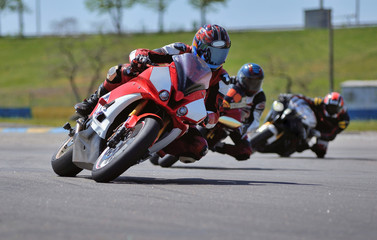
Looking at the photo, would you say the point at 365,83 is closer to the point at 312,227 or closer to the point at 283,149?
the point at 283,149

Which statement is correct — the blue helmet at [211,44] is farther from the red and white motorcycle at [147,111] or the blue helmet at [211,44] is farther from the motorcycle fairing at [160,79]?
the motorcycle fairing at [160,79]

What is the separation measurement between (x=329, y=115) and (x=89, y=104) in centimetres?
849

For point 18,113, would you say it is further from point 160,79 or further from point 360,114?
point 160,79

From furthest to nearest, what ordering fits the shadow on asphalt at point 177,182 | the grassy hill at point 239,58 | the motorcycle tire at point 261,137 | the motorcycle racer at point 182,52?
the grassy hill at point 239,58 → the motorcycle tire at point 261,137 → the motorcycle racer at point 182,52 → the shadow on asphalt at point 177,182

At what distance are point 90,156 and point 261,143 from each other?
24.1 feet

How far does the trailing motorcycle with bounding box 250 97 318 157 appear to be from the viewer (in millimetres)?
14188

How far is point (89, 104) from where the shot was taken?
25.1 feet

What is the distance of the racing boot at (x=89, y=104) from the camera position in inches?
298

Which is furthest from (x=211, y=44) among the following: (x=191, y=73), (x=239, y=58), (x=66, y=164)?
(x=239, y=58)

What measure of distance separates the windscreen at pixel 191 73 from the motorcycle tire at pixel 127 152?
55 cm

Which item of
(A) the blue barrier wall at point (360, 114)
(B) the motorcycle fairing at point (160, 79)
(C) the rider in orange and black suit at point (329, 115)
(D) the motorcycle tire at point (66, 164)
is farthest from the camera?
(A) the blue barrier wall at point (360, 114)

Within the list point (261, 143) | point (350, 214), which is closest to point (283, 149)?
point (261, 143)

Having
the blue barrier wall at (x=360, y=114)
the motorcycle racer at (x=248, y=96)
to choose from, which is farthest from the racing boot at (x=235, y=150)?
the blue barrier wall at (x=360, y=114)

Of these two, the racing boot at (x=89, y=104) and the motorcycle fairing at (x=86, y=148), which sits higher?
the racing boot at (x=89, y=104)
